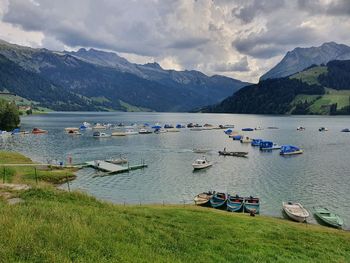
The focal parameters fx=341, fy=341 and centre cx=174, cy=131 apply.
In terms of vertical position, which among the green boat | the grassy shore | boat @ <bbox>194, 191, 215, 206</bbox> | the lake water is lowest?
the lake water

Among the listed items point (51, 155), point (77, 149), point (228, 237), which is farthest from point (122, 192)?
point (77, 149)

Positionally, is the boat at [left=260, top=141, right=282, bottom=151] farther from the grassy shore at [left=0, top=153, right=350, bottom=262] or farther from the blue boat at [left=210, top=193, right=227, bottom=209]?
the grassy shore at [left=0, top=153, right=350, bottom=262]

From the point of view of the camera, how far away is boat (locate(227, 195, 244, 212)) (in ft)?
175

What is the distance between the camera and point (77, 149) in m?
129

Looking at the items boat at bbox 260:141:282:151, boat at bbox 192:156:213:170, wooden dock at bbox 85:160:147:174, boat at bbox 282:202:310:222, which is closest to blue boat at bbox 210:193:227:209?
boat at bbox 282:202:310:222

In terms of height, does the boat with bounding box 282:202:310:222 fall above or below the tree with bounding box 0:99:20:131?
below

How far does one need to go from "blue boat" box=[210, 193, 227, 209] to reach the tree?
502 ft

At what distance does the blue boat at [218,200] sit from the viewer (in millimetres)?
54825

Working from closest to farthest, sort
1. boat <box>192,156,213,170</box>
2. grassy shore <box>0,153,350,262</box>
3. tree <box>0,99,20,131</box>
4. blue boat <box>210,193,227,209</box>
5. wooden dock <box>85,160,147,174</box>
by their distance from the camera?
1. grassy shore <box>0,153,350,262</box>
2. blue boat <box>210,193,227,209</box>
3. wooden dock <box>85,160,147,174</box>
4. boat <box>192,156,213,170</box>
5. tree <box>0,99,20,131</box>

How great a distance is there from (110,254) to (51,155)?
101m

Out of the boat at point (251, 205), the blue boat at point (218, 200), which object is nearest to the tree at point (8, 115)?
the blue boat at point (218, 200)

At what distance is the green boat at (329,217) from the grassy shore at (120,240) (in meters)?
15.9

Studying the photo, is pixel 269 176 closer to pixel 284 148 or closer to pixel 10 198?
pixel 284 148

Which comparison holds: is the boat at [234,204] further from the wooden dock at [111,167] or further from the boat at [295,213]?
the wooden dock at [111,167]
